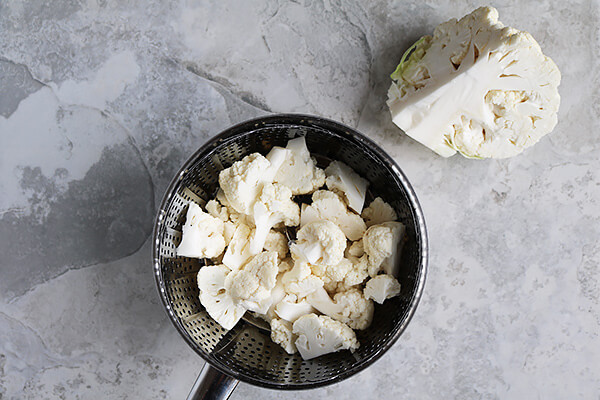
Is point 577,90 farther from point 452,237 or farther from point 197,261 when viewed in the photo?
point 197,261

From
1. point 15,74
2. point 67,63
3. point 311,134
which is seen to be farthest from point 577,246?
point 15,74

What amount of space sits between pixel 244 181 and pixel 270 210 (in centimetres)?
9

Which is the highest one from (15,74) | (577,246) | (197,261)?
(577,246)

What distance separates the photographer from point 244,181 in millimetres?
1160

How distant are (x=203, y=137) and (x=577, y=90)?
1.03m

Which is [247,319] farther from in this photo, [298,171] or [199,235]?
[298,171]

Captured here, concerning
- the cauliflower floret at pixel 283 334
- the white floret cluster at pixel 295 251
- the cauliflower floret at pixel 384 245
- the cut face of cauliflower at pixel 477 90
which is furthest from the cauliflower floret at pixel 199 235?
the cut face of cauliflower at pixel 477 90

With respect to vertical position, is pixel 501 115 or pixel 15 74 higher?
pixel 501 115

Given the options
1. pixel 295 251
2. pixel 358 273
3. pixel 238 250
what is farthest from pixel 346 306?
pixel 238 250

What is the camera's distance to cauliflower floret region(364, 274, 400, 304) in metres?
1.18

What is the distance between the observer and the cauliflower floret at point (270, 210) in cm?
118

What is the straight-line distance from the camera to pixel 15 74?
1.35 metres

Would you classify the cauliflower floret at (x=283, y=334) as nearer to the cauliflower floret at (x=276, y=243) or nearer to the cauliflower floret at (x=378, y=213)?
the cauliflower floret at (x=276, y=243)

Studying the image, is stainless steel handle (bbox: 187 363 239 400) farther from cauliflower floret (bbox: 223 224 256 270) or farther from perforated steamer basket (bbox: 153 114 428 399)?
cauliflower floret (bbox: 223 224 256 270)
